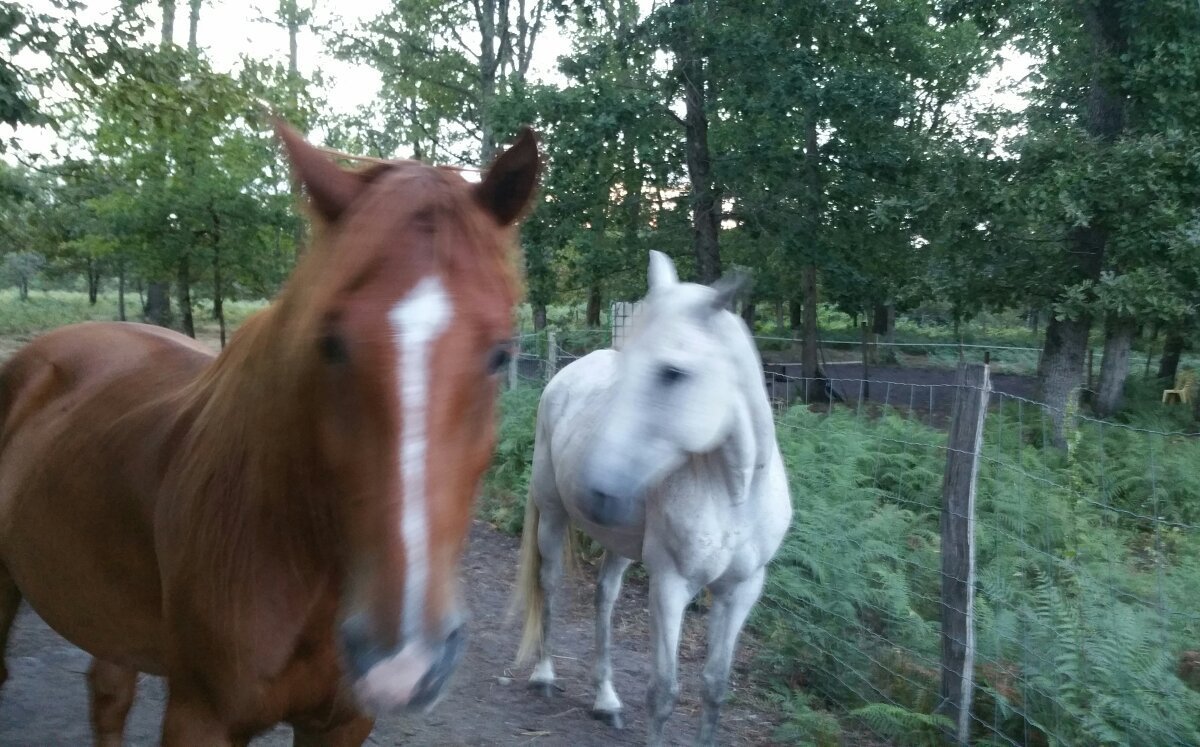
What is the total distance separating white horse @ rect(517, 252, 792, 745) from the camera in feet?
9.16

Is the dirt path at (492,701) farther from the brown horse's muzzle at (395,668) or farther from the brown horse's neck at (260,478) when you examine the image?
the brown horse's muzzle at (395,668)

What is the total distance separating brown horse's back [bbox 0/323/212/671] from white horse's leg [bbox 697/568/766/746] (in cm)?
215

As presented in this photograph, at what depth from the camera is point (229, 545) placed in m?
1.65

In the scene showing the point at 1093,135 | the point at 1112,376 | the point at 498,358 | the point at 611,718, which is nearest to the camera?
the point at 498,358

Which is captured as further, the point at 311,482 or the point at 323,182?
the point at 311,482

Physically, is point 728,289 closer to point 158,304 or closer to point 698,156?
point 698,156

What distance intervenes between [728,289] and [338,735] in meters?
1.82

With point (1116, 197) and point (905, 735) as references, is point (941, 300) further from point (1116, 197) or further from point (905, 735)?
point (905, 735)

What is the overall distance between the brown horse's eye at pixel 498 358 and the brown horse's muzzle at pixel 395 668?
402 millimetres

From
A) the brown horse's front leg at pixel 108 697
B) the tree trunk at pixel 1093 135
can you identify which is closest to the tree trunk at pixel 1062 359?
the tree trunk at pixel 1093 135

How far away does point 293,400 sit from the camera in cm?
147

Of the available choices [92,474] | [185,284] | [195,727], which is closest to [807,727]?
[195,727]

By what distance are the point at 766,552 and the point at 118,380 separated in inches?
97.9

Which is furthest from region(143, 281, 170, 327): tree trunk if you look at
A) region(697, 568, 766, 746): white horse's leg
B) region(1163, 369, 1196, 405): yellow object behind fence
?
region(1163, 369, 1196, 405): yellow object behind fence
